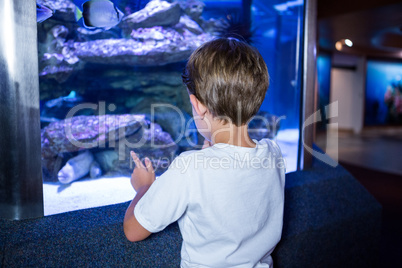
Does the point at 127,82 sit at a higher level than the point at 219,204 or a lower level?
higher

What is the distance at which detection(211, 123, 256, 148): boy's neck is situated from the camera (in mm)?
756

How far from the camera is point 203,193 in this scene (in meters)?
0.68

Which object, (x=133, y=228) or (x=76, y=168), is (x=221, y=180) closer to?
(x=133, y=228)

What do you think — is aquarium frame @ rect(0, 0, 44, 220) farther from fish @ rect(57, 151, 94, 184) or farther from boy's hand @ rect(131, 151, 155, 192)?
boy's hand @ rect(131, 151, 155, 192)

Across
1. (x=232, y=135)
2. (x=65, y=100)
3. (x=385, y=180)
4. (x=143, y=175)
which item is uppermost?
(x=65, y=100)

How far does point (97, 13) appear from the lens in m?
1.14

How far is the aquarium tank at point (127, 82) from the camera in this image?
42.7 inches

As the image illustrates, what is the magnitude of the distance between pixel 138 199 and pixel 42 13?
64cm

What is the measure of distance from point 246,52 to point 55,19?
2.38 ft

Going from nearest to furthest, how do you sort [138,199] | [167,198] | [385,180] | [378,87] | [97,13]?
[167,198], [138,199], [97,13], [385,180], [378,87]

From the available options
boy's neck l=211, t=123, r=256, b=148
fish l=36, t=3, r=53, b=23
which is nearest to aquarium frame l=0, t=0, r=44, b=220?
fish l=36, t=3, r=53, b=23

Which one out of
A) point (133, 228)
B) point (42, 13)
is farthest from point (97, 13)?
point (133, 228)

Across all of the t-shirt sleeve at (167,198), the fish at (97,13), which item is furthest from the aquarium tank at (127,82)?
the t-shirt sleeve at (167,198)

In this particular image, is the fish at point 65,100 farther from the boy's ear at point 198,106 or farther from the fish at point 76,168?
the boy's ear at point 198,106
